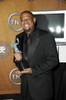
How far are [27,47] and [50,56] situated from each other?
23cm

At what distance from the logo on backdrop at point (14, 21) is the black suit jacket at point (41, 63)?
0.84 metres

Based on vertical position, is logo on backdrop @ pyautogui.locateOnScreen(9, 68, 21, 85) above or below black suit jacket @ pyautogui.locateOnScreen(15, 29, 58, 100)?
below

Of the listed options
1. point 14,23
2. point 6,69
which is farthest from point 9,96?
point 14,23

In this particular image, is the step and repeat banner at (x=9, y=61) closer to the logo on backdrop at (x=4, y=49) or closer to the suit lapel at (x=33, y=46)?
the logo on backdrop at (x=4, y=49)

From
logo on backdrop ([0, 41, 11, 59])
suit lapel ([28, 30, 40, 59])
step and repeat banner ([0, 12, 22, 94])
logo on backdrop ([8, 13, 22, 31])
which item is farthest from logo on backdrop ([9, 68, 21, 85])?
suit lapel ([28, 30, 40, 59])

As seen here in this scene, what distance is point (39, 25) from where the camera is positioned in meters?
1.82

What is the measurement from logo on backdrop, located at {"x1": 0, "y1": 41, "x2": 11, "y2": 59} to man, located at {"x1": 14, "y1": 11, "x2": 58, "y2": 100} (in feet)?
2.73

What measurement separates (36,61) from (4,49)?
1.01m

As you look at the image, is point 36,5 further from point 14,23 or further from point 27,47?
point 27,47

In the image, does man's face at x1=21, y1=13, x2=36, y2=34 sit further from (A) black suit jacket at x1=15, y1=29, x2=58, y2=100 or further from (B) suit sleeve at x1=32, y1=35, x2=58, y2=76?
(B) suit sleeve at x1=32, y1=35, x2=58, y2=76

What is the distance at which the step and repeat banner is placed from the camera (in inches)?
75.9

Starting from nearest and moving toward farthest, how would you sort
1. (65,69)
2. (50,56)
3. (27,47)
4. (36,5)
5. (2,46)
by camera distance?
(50,56) < (27,47) < (65,69) < (36,5) < (2,46)

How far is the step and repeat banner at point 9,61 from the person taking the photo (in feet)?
6.33

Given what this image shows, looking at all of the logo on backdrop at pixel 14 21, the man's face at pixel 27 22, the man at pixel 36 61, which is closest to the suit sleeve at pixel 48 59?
the man at pixel 36 61
